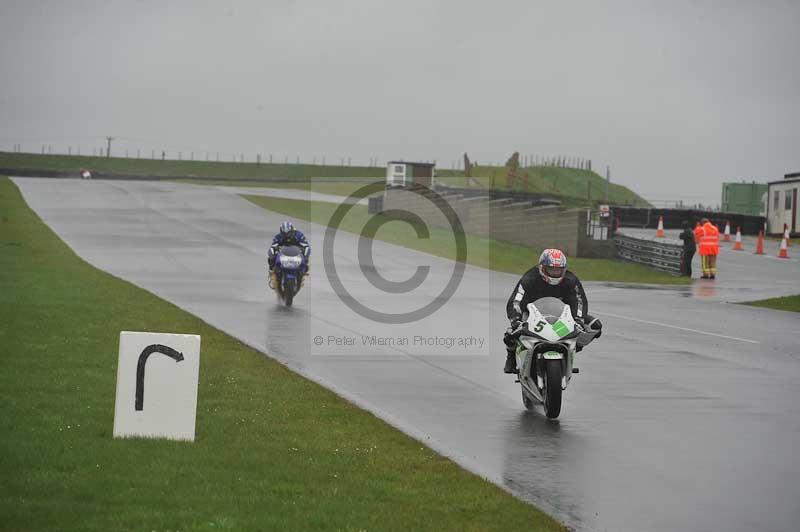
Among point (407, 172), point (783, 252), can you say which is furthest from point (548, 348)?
point (407, 172)

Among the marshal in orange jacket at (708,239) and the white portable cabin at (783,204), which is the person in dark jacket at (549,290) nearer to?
the marshal in orange jacket at (708,239)

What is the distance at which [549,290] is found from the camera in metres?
13.5

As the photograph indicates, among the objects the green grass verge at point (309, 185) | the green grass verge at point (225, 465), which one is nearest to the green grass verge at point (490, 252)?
the green grass verge at point (309, 185)

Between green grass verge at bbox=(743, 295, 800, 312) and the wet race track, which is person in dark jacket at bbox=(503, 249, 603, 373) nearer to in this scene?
the wet race track

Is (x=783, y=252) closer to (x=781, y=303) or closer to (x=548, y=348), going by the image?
(x=781, y=303)

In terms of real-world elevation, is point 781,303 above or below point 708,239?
below

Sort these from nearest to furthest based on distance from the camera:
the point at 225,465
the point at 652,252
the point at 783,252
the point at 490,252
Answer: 1. the point at 225,465
2. the point at 652,252
3. the point at 490,252
4. the point at 783,252

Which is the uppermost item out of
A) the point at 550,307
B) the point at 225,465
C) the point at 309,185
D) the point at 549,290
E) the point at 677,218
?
the point at 309,185

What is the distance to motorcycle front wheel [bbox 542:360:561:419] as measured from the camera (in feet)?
41.1

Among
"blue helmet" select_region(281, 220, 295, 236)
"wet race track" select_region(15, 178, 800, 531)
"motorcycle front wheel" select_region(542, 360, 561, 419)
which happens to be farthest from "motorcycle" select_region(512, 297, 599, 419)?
"blue helmet" select_region(281, 220, 295, 236)

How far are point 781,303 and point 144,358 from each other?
2359cm

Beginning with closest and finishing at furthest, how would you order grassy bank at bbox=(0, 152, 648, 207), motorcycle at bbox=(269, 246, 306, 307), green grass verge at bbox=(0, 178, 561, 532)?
green grass verge at bbox=(0, 178, 561, 532)
motorcycle at bbox=(269, 246, 306, 307)
grassy bank at bbox=(0, 152, 648, 207)

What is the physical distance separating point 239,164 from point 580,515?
376ft

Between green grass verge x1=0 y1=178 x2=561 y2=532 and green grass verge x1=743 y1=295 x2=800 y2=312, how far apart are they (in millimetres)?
17636
